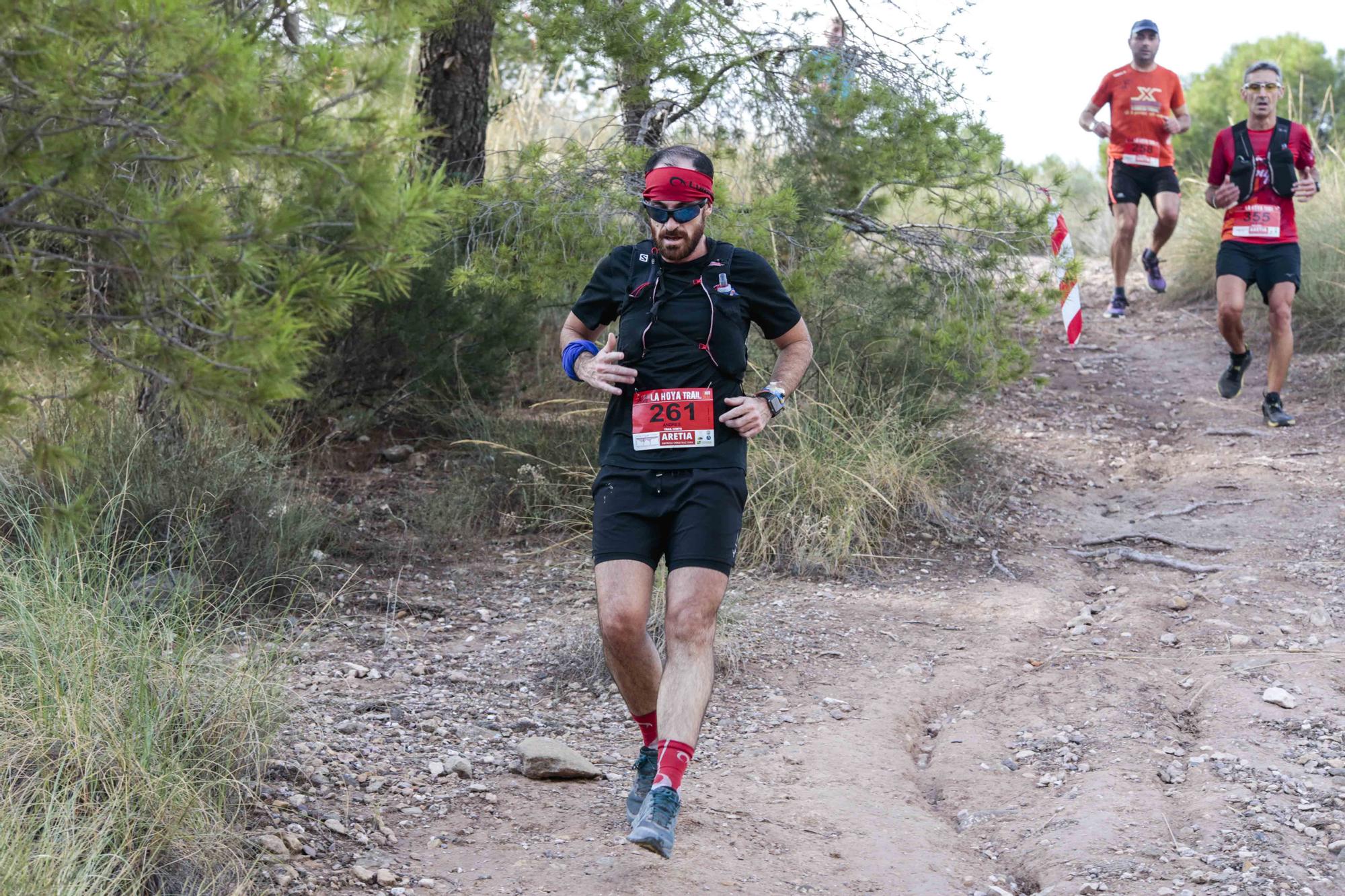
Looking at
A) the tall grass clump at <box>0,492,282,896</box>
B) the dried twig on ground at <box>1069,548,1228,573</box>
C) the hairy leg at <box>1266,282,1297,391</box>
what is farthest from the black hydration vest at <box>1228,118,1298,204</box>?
the tall grass clump at <box>0,492,282,896</box>

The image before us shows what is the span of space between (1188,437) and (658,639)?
Answer: 535 cm

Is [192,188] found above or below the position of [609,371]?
above

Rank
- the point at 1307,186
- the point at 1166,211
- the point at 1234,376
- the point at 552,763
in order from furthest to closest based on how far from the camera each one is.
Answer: the point at 1166,211, the point at 1234,376, the point at 1307,186, the point at 552,763

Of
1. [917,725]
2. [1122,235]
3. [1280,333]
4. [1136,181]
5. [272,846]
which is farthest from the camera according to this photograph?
[1122,235]

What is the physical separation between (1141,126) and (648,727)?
8012 millimetres

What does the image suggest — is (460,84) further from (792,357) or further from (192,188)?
(192,188)

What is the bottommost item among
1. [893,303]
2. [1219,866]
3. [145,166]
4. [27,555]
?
[1219,866]

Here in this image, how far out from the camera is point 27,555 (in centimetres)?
492

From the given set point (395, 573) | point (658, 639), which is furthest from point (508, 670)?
point (395, 573)

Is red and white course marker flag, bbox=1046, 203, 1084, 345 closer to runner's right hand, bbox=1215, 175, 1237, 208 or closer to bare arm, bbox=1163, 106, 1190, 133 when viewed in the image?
runner's right hand, bbox=1215, 175, 1237, 208

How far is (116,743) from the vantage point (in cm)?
351

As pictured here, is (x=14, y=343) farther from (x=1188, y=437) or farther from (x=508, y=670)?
(x=1188, y=437)

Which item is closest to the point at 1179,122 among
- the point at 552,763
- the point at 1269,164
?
the point at 1269,164

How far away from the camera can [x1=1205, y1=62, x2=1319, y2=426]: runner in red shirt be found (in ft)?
28.1
